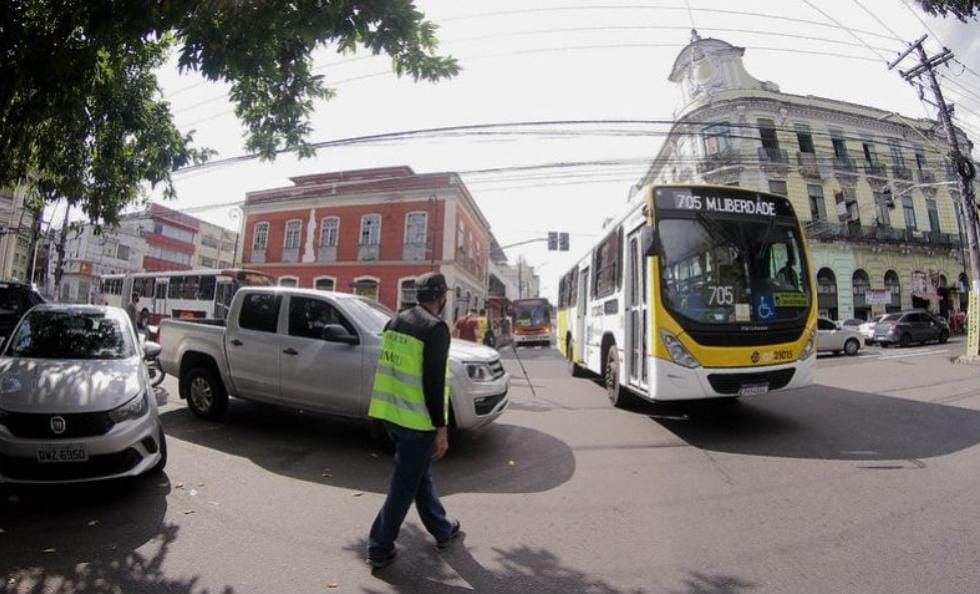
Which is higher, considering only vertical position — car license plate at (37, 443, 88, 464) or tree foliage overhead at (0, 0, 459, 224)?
tree foliage overhead at (0, 0, 459, 224)

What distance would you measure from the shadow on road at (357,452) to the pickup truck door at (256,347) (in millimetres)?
550

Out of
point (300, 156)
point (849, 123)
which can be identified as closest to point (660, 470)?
point (300, 156)

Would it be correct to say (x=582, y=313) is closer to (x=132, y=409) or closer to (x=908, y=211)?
(x=132, y=409)

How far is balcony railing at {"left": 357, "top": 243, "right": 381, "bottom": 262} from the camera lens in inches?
1082

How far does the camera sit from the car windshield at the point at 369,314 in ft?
16.9

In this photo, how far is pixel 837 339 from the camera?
53.5ft

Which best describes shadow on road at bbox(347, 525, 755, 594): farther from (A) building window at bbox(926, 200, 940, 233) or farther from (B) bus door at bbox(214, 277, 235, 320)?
(A) building window at bbox(926, 200, 940, 233)

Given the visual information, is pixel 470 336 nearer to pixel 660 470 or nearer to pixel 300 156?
pixel 300 156

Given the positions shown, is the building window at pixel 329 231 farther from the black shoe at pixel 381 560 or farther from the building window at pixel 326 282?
the black shoe at pixel 381 560

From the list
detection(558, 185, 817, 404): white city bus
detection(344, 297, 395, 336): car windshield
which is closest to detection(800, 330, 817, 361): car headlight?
detection(558, 185, 817, 404): white city bus

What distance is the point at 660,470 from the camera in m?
4.38

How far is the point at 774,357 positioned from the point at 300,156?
6894 millimetres

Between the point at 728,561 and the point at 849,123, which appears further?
the point at 849,123

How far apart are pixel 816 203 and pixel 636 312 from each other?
2989 centimetres
